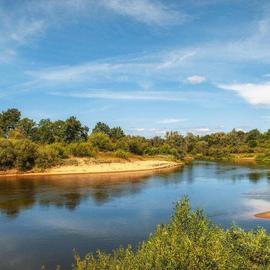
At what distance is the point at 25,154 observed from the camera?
329 ft

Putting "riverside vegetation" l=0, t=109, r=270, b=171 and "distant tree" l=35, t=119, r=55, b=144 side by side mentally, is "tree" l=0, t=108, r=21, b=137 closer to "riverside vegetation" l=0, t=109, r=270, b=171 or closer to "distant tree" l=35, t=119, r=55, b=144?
"riverside vegetation" l=0, t=109, r=270, b=171

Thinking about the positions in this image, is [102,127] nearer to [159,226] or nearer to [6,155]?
[6,155]

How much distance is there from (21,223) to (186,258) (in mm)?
33528

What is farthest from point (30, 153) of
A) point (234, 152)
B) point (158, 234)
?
point (234, 152)

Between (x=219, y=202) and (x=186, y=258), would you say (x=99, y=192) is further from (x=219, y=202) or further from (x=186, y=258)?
(x=186, y=258)

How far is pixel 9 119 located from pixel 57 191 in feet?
248

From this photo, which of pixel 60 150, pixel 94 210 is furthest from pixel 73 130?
pixel 94 210

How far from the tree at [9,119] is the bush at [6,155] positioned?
1338 inches

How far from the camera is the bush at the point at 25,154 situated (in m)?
100

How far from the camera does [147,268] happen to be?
1667cm

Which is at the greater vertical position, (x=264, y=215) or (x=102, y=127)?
(x=102, y=127)

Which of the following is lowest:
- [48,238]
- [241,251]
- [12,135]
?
[48,238]

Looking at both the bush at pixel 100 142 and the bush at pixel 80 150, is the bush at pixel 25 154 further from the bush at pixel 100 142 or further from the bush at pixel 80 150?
the bush at pixel 100 142

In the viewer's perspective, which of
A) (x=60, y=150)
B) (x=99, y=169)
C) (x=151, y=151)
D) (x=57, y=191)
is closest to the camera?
(x=57, y=191)
